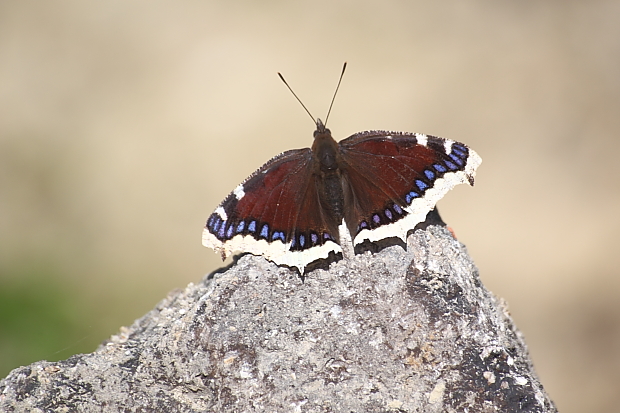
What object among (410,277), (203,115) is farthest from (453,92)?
(410,277)

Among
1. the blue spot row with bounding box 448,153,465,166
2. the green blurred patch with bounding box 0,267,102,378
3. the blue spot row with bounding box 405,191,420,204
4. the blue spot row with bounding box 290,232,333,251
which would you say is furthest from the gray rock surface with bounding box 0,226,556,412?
the green blurred patch with bounding box 0,267,102,378

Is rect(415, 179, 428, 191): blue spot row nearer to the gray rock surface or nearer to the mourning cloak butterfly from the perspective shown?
the mourning cloak butterfly

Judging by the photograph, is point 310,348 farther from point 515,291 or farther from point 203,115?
point 203,115

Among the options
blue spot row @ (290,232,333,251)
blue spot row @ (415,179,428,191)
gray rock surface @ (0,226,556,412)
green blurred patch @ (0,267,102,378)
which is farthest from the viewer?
green blurred patch @ (0,267,102,378)

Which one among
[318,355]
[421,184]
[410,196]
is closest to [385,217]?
[410,196]

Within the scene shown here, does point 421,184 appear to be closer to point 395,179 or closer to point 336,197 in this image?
point 395,179

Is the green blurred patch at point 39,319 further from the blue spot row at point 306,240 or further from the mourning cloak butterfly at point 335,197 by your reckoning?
the blue spot row at point 306,240

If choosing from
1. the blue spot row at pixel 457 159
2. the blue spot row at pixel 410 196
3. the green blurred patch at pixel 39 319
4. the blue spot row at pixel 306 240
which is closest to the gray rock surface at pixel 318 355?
the blue spot row at pixel 306 240
